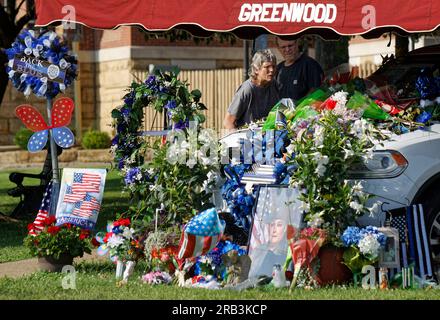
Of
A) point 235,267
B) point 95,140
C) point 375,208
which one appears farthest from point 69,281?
point 95,140

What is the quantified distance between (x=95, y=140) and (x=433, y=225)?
57.3ft

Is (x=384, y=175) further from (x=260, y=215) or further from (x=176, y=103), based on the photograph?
(x=176, y=103)

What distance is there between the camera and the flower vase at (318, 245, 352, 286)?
26.4 feet

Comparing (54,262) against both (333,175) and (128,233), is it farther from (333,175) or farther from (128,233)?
(333,175)

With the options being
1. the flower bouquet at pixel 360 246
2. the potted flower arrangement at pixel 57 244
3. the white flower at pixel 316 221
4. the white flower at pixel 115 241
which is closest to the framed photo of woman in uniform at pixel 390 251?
the flower bouquet at pixel 360 246

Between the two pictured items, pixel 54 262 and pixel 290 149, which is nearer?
pixel 290 149

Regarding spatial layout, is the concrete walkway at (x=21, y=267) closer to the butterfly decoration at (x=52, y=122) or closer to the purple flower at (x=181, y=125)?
the butterfly decoration at (x=52, y=122)

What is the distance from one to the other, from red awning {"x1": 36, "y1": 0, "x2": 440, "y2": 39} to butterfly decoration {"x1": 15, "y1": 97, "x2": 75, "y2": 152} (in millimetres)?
812

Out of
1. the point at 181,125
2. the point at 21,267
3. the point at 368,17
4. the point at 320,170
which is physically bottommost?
the point at 21,267

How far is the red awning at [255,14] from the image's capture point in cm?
858

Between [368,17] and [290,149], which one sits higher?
[368,17]

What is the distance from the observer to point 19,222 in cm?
1389

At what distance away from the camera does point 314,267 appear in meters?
8.02

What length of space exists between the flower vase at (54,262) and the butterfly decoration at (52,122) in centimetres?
100
